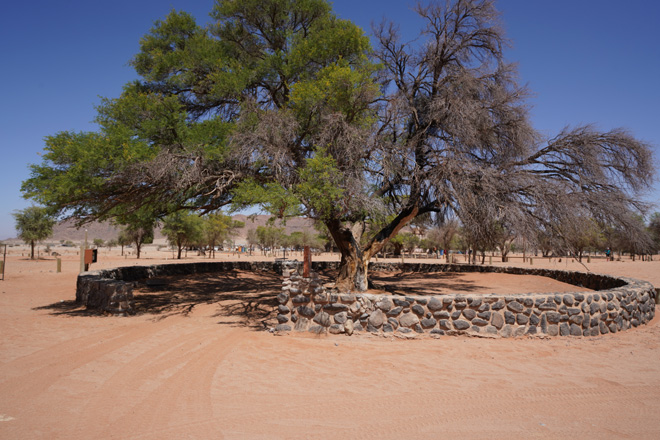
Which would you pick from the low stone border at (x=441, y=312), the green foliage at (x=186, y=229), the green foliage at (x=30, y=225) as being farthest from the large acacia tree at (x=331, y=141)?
the green foliage at (x=30, y=225)

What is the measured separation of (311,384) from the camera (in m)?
5.55

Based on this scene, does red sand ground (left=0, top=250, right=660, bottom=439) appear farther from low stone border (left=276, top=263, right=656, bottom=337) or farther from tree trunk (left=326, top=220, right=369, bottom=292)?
tree trunk (left=326, top=220, right=369, bottom=292)

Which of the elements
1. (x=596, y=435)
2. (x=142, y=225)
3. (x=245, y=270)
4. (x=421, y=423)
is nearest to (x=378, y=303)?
(x=421, y=423)

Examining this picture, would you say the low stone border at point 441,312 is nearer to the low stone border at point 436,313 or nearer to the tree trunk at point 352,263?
the low stone border at point 436,313

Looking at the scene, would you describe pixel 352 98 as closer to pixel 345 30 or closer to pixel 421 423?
pixel 345 30

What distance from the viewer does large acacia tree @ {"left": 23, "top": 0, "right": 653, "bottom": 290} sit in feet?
33.5

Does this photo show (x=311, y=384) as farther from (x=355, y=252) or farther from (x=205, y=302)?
(x=355, y=252)

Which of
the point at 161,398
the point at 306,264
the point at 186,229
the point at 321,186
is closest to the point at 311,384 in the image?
the point at 161,398

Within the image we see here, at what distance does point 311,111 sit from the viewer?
39.1ft

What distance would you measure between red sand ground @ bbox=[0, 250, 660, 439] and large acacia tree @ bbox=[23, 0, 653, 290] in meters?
3.69

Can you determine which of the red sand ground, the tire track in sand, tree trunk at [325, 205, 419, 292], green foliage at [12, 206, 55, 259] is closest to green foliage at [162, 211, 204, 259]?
green foliage at [12, 206, 55, 259]

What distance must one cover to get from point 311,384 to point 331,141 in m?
7.49

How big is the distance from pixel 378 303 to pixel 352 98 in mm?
6523

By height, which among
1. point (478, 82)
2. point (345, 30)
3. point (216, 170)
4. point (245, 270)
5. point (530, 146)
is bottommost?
point (245, 270)
